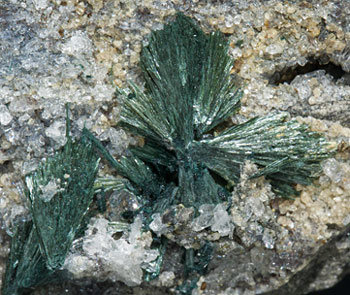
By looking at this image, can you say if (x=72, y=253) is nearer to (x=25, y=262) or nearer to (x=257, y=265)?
(x=25, y=262)

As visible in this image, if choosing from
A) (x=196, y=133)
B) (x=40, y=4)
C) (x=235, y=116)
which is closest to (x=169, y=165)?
(x=196, y=133)

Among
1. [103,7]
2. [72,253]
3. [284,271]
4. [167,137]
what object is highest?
[103,7]

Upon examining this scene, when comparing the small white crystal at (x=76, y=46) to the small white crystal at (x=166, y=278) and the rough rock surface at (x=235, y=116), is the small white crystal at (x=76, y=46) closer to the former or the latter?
the rough rock surface at (x=235, y=116)

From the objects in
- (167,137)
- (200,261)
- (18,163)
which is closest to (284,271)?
(200,261)

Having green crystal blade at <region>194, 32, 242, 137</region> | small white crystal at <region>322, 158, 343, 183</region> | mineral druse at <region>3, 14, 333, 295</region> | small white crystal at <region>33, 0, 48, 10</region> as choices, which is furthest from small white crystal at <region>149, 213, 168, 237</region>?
small white crystal at <region>33, 0, 48, 10</region>

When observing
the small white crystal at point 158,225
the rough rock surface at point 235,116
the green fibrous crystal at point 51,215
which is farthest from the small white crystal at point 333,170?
the green fibrous crystal at point 51,215

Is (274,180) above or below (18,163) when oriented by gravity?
below
